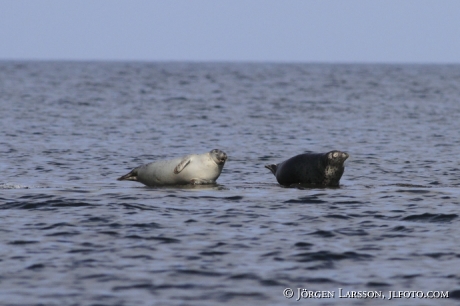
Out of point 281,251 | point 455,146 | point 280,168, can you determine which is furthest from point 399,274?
point 455,146

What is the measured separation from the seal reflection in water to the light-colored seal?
1.54 m

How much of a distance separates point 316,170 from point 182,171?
291 centimetres

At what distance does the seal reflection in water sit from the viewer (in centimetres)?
1945

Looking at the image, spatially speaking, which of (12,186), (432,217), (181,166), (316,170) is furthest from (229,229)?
(12,186)

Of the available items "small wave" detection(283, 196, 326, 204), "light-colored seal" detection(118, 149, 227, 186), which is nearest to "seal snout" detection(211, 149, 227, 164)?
"light-colored seal" detection(118, 149, 227, 186)

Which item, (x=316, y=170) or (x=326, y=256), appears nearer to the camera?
(x=326, y=256)

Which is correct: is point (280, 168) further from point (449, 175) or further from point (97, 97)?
point (97, 97)

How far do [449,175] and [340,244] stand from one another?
9.67m

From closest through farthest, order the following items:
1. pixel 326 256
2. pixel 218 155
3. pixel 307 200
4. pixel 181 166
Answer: pixel 326 256
pixel 307 200
pixel 181 166
pixel 218 155

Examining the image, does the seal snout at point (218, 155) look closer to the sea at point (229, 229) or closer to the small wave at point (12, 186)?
the sea at point (229, 229)

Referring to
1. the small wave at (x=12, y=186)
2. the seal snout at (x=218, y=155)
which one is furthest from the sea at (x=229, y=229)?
the seal snout at (x=218, y=155)

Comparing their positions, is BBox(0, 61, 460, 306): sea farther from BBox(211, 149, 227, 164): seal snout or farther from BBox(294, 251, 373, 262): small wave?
BBox(211, 149, 227, 164): seal snout

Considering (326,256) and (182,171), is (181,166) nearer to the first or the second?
(182,171)

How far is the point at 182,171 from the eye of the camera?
19.1 m
